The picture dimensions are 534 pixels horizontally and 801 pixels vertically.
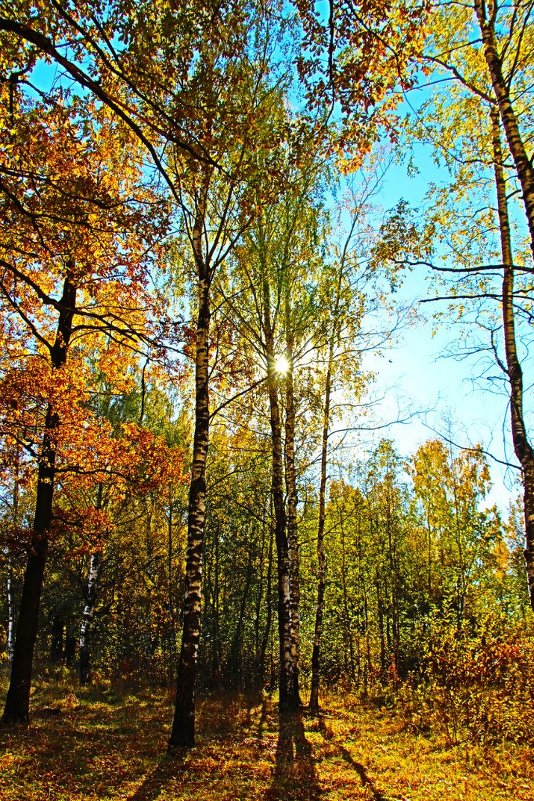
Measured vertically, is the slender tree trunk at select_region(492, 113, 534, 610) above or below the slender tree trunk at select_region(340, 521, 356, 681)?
above

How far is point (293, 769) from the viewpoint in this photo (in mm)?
7039

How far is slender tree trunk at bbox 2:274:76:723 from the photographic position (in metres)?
8.77

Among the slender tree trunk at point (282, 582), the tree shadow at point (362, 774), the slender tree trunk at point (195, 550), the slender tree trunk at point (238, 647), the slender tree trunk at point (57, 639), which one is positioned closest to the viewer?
the tree shadow at point (362, 774)

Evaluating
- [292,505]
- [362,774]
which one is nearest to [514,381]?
[362,774]

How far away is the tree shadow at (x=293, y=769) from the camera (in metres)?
5.95

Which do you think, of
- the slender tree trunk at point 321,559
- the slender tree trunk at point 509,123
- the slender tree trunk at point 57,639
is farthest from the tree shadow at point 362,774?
the slender tree trunk at point 57,639

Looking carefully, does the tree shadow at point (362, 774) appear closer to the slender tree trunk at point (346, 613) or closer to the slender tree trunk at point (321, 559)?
the slender tree trunk at point (321, 559)

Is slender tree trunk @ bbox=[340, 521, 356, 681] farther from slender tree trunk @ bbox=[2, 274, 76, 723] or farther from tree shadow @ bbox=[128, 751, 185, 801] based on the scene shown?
tree shadow @ bbox=[128, 751, 185, 801]

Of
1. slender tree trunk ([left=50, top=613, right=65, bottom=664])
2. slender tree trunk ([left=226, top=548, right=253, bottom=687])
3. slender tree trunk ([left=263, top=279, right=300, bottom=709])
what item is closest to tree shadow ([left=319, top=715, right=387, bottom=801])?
slender tree trunk ([left=263, top=279, right=300, bottom=709])

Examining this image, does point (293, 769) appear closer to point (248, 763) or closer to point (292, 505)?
point (248, 763)

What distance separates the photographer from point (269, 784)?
6293 mm

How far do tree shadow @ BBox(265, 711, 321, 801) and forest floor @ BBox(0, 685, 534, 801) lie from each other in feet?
0.05

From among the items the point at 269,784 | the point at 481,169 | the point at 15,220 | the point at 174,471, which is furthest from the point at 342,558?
the point at 15,220

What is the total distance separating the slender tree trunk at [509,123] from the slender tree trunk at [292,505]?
7402 mm
